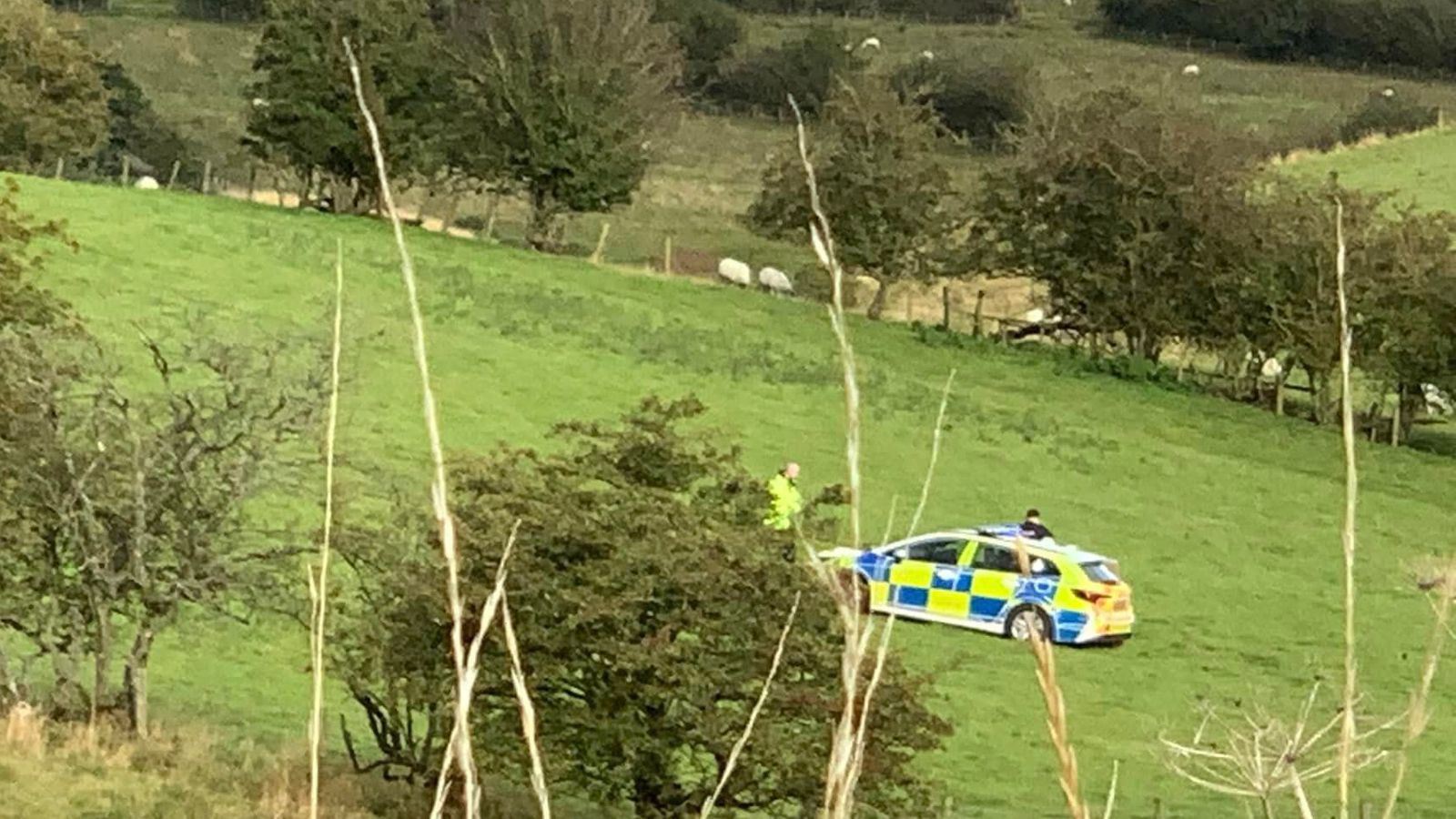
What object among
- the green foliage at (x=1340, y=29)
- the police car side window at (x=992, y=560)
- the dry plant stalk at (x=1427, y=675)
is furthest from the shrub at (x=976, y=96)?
the dry plant stalk at (x=1427, y=675)

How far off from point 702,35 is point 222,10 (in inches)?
727

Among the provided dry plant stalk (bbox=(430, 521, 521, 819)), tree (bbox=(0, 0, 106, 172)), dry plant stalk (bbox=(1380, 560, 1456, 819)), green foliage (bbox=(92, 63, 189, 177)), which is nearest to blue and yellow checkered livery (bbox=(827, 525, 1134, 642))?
dry plant stalk (bbox=(1380, 560, 1456, 819))

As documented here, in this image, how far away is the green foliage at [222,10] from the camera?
83.8m

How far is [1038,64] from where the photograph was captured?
82.4m

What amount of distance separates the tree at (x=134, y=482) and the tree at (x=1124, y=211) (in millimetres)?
28538

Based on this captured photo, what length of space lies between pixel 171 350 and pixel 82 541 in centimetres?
1401

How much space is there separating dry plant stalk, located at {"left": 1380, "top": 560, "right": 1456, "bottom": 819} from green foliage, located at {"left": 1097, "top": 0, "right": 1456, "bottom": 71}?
88603 millimetres

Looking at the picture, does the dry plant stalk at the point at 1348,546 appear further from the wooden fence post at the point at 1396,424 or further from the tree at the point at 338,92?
the tree at the point at 338,92

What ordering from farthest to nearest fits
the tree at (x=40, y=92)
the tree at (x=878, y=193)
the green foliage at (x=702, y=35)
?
the green foliage at (x=702, y=35) < the tree at (x=40, y=92) < the tree at (x=878, y=193)

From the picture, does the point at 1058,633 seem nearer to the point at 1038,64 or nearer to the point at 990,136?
Result: the point at 990,136

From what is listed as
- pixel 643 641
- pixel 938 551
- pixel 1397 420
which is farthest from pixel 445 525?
pixel 1397 420

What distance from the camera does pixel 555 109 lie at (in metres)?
47.8

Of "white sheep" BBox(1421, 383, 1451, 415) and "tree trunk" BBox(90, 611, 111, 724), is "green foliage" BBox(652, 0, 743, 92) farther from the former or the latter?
"tree trunk" BBox(90, 611, 111, 724)

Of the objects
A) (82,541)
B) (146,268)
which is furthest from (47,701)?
(146,268)
